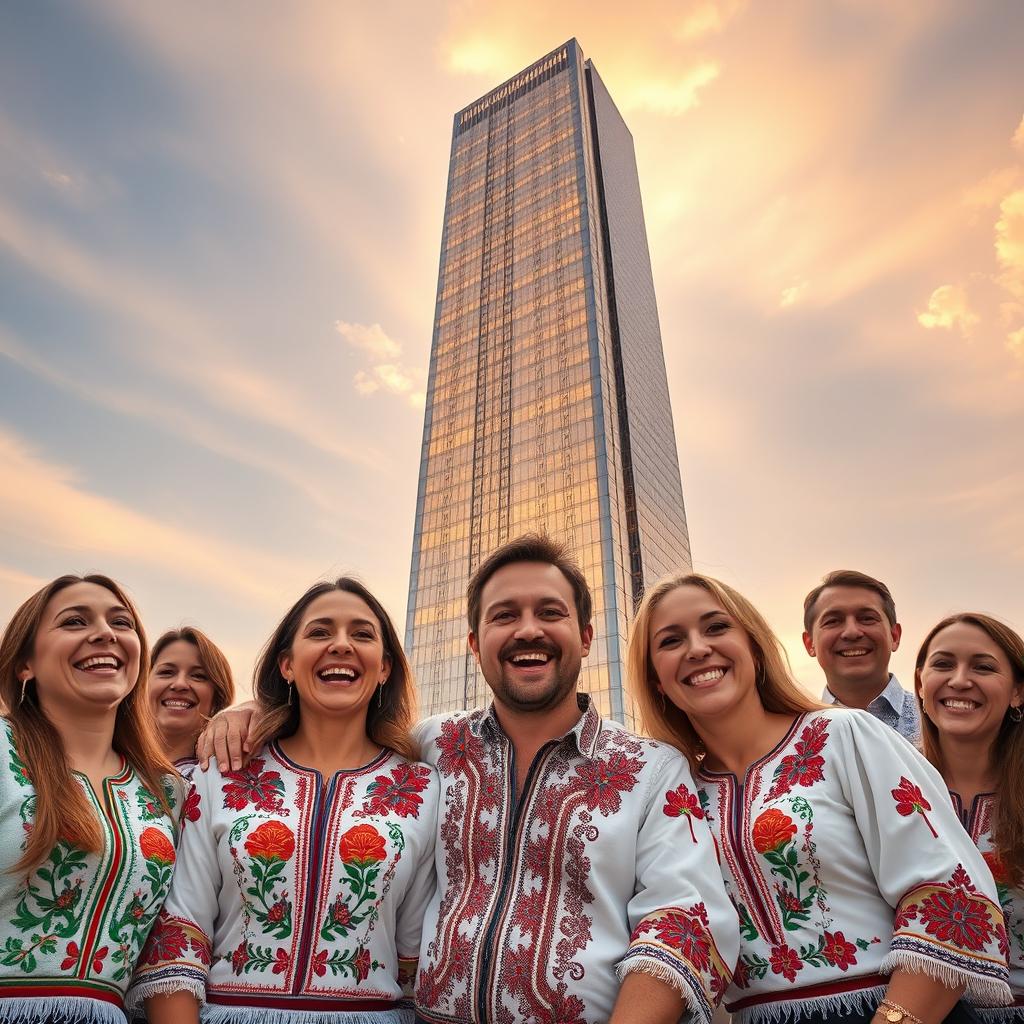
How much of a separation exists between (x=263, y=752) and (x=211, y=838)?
39 cm

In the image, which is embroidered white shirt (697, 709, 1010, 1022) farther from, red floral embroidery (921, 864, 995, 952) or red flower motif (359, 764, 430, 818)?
red flower motif (359, 764, 430, 818)

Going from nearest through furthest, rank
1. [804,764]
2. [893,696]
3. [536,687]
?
1. [804,764]
2. [536,687]
3. [893,696]

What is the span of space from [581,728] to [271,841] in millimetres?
1213

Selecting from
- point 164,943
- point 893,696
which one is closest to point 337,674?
point 164,943

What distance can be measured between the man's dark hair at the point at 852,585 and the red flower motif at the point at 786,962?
8.32 feet

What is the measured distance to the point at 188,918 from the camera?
245 centimetres

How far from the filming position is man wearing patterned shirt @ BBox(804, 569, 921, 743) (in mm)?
4246

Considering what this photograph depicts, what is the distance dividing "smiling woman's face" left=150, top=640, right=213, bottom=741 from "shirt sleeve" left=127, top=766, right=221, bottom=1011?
1.61 m

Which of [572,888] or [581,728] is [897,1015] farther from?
[581,728]

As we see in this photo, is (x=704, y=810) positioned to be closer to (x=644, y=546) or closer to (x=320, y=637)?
(x=320, y=637)

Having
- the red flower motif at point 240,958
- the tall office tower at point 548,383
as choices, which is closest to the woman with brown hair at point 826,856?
the red flower motif at point 240,958

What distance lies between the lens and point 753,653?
2887 mm

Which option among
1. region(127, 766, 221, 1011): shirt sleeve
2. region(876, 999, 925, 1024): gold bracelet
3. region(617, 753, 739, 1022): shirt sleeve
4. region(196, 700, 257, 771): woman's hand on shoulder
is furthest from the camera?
region(196, 700, 257, 771): woman's hand on shoulder

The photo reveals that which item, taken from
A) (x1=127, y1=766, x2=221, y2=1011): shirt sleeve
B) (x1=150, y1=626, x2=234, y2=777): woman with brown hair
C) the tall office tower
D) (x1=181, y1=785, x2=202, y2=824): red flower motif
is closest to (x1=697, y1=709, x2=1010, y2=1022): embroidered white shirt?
(x1=127, y1=766, x2=221, y2=1011): shirt sleeve
